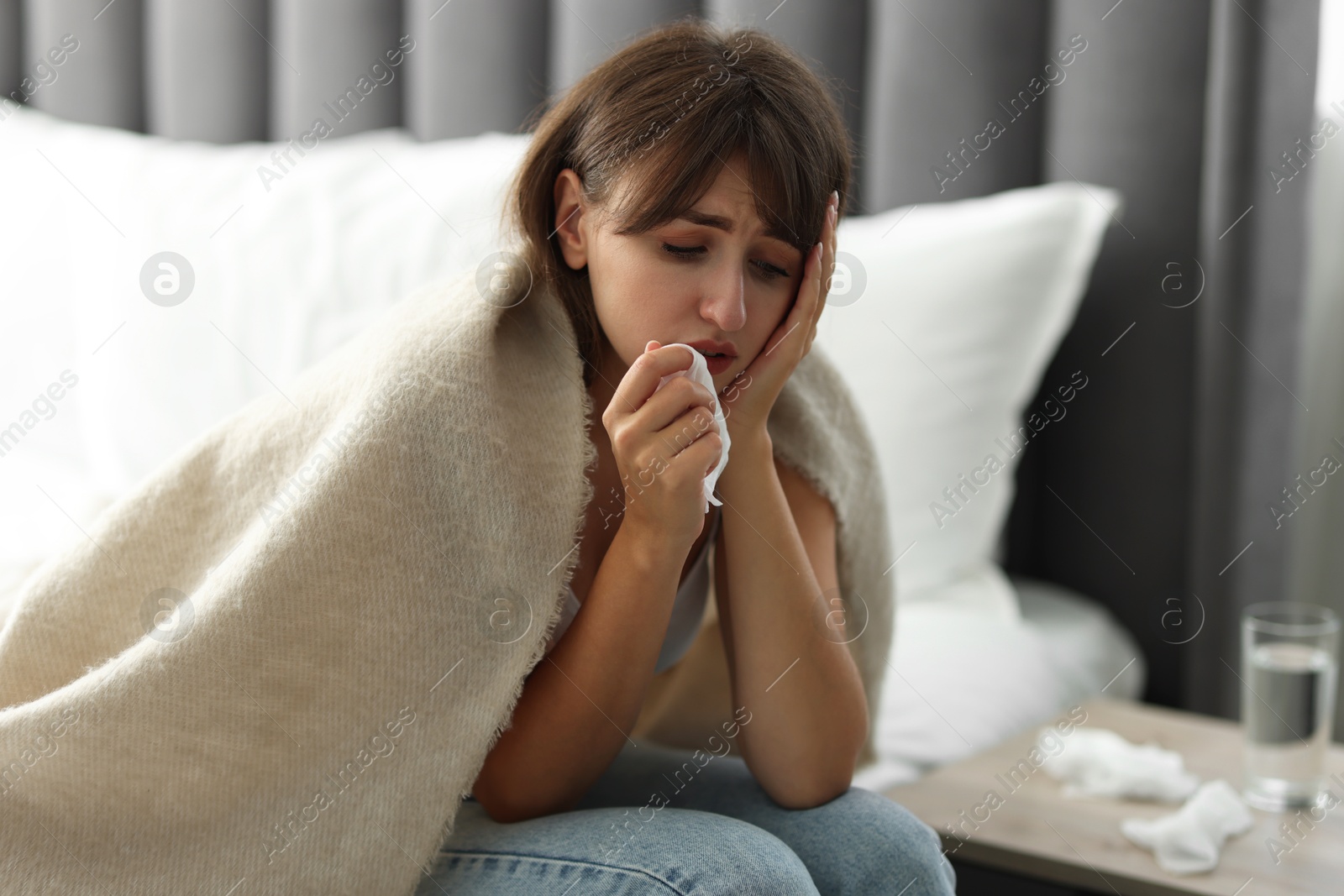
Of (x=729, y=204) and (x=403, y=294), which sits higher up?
(x=729, y=204)

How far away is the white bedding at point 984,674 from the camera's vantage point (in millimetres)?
1091

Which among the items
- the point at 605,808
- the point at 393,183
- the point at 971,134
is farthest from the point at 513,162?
the point at 605,808

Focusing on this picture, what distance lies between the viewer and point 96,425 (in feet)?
4.69

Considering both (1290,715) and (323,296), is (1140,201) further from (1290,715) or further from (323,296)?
(323,296)

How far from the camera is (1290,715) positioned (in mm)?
987

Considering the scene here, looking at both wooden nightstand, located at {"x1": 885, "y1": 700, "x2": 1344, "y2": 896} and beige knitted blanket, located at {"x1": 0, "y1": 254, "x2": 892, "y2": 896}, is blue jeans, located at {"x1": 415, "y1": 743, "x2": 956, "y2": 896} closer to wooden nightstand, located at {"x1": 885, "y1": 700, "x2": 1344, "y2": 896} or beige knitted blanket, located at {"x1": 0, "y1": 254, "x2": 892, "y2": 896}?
beige knitted blanket, located at {"x1": 0, "y1": 254, "x2": 892, "y2": 896}

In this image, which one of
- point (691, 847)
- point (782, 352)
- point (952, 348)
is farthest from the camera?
point (952, 348)

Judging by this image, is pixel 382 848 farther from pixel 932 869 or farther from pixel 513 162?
pixel 513 162

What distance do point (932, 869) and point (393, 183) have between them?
109 centimetres

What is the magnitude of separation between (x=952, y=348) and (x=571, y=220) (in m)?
0.62

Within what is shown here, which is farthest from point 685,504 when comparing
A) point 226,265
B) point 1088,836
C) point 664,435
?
point 226,265

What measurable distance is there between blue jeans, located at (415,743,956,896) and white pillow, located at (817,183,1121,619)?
1.77 ft

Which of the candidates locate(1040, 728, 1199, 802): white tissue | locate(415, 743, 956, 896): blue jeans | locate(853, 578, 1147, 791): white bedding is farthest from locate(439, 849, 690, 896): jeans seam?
locate(1040, 728, 1199, 802): white tissue

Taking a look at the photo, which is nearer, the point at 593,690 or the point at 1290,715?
the point at 593,690
